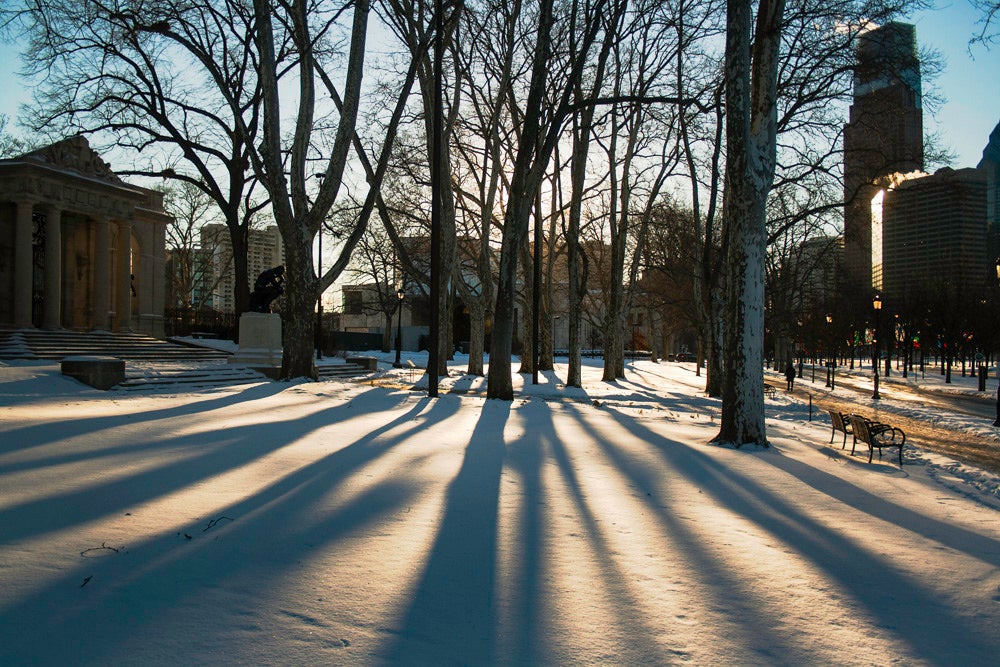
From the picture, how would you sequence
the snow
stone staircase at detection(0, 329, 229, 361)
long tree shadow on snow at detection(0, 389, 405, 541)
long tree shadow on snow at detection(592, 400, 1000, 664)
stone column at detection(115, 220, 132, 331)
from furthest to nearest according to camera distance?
1. stone column at detection(115, 220, 132, 331)
2. stone staircase at detection(0, 329, 229, 361)
3. long tree shadow on snow at detection(0, 389, 405, 541)
4. long tree shadow on snow at detection(592, 400, 1000, 664)
5. the snow

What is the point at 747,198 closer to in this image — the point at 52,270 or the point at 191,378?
the point at 191,378

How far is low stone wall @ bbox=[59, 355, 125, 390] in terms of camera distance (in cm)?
1555

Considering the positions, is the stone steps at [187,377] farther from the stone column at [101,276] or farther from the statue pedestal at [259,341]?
the stone column at [101,276]

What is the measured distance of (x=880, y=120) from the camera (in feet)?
67.5

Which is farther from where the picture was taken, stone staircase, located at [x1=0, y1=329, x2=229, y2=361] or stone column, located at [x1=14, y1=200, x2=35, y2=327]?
stone column, located at [x1=14, y1=200, x2=35, y2=327]

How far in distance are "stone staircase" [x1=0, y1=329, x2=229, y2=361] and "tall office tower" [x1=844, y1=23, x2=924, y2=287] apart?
22.8m

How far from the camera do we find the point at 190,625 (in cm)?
347

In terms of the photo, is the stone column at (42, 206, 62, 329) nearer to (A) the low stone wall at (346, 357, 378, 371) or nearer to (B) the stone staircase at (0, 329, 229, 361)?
(B) the stone staircase at (0, 329, 229, 361)

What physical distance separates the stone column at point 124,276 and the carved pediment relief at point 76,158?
210 centimetres

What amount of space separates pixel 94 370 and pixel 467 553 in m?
13.9

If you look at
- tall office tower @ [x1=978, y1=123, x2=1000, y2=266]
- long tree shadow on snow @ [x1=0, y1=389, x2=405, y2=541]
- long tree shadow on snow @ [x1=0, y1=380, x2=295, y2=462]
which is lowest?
long tree shadow on snow @ [x1=0, y1=389, x2=405, y2=541]

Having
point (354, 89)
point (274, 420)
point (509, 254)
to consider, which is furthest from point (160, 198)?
point (274, 420)

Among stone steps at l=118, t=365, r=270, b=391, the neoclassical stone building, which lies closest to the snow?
stone steps at l=118, t=365, r=270, b=391


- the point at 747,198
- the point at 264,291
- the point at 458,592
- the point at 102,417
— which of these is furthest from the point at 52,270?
the point at 458,592
